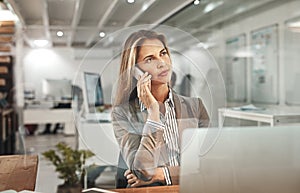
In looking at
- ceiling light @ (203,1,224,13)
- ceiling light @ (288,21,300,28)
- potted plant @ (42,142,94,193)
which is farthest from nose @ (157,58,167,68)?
ceiling light @ (288,21,300,28)

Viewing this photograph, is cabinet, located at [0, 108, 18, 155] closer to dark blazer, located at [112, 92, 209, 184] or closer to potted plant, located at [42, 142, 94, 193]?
potted plant, located at [42, 142, 94, 193]

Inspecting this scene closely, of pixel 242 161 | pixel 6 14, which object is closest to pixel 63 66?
pixel 6 14

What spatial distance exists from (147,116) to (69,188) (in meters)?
0.81

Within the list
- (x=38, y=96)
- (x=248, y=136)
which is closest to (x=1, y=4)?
A: (x=38, y=96)

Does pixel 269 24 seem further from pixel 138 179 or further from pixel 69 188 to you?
pixel 69 188

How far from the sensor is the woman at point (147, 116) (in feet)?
6.54

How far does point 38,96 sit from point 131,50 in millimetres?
1652

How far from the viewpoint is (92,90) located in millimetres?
2236

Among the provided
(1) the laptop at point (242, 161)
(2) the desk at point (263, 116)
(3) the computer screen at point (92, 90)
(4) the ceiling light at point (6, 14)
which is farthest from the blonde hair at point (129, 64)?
(4) the ceiling light at point (6, 14)

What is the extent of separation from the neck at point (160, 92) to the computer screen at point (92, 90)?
35 cm

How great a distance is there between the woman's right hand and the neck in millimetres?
20

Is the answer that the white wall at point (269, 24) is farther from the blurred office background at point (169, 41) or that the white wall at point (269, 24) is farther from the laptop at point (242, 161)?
the laptop at point (242, 161)

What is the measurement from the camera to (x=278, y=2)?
11.1ft

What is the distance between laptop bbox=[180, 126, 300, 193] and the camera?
177 centimetres
